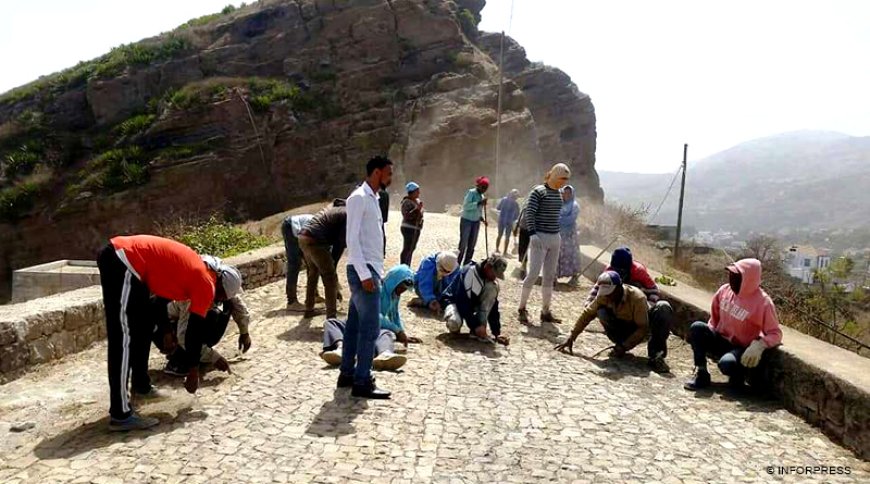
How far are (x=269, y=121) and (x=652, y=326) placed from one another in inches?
1111

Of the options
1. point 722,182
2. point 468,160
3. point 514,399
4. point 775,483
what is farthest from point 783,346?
point 722,182

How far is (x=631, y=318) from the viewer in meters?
6.26

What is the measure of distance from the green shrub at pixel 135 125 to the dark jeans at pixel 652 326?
29.9 m

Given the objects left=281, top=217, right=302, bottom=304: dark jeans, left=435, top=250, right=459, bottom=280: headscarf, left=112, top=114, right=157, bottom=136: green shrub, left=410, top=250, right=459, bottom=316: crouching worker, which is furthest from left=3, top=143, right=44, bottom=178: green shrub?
left=435, top=250, right=459, bottom=280: headscarf

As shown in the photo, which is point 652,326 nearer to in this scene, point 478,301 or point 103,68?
point 478,301

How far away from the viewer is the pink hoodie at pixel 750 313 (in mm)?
5238

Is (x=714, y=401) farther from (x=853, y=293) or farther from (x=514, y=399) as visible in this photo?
(x=853, y=293)

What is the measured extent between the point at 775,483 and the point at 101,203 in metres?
30.4

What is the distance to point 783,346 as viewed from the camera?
5223 millimetres

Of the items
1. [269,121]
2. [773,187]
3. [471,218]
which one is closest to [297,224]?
[471,218]

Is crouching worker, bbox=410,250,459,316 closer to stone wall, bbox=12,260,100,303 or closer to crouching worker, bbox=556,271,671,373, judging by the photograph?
crouching worker, bbox=556,271,671,373

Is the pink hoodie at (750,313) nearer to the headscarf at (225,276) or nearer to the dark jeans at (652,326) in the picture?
the dark jeans at (652,326)

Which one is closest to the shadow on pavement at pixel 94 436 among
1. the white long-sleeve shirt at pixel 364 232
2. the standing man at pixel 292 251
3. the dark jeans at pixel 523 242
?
the white long-sleeve shirt at pixel 364 232

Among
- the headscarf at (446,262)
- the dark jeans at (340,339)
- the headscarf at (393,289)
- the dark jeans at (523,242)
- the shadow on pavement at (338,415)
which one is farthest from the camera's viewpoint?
the dark jeans at (523,242)
